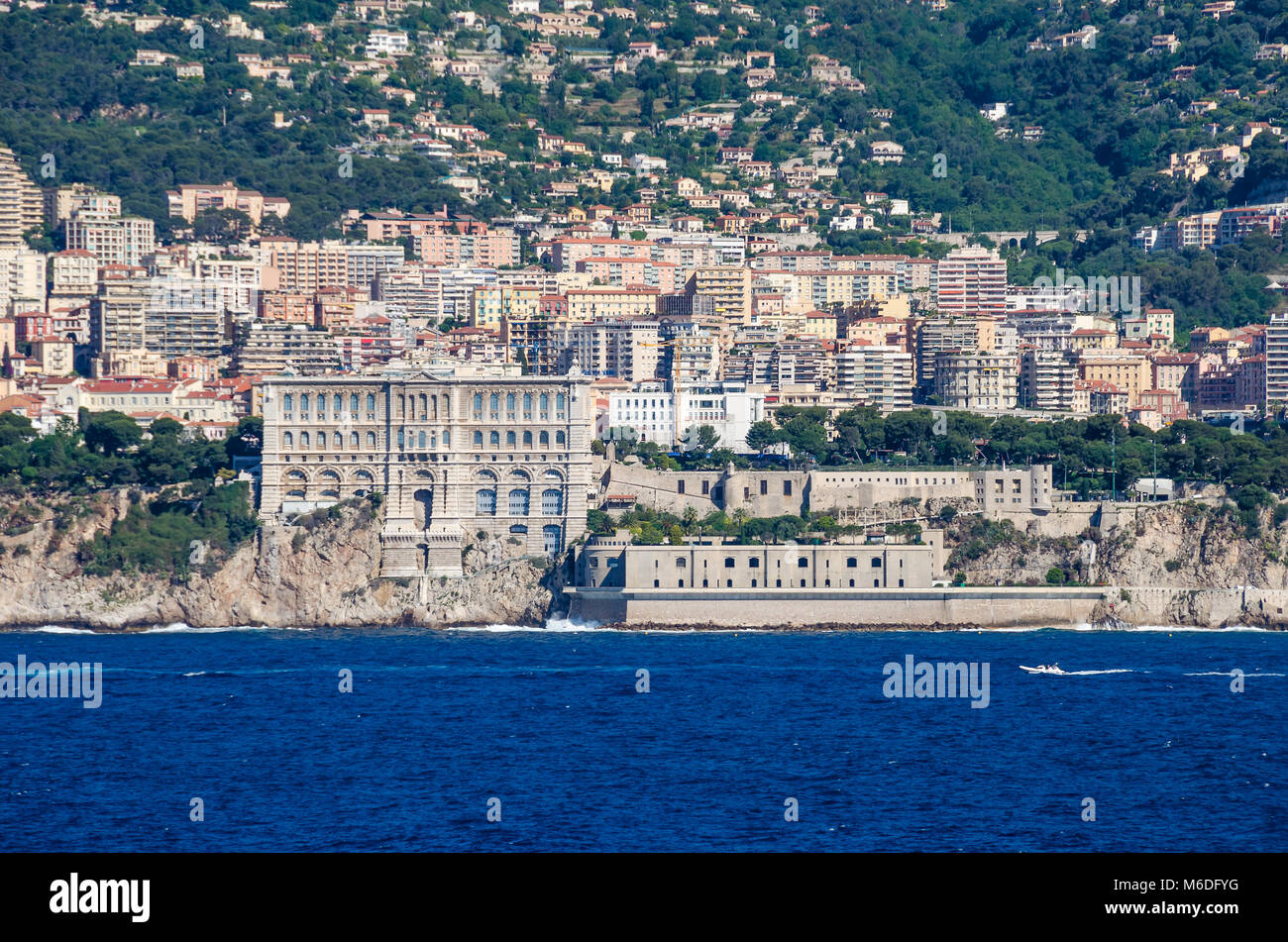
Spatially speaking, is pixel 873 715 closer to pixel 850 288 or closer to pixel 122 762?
pixel 122 762

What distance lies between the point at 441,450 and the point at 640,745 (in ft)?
96.5

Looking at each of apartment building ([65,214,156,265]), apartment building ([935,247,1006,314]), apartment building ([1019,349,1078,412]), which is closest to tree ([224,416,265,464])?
apartment building ([1019,349,1078,412])

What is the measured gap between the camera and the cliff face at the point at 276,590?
235ft

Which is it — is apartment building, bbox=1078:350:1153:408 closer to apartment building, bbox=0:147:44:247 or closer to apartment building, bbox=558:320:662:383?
apartment building, bbox=558:320:662:383

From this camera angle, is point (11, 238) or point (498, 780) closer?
point (498, 780)

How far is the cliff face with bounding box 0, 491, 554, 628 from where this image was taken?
71500mm

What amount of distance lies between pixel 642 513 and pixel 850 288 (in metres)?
54.7

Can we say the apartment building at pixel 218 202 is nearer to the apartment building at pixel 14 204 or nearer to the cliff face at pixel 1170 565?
the apartment building at pixel 14 204

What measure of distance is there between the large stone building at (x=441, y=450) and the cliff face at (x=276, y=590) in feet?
7.50

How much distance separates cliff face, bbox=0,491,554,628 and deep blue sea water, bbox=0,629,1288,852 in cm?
157

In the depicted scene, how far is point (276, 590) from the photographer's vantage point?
71688 millimetres

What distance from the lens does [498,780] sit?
42.0 m

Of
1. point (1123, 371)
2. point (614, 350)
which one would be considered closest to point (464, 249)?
point (614, 350)
